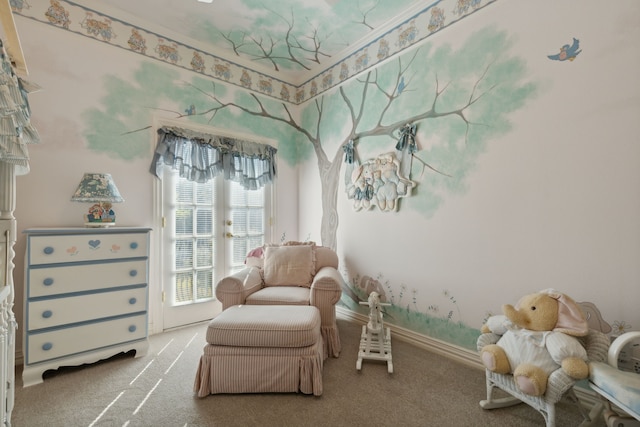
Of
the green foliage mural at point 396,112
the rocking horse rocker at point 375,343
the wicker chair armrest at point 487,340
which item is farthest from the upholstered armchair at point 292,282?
the wicker chair armrest at point 487,340

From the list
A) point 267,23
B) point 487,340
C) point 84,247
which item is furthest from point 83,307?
point 267,23

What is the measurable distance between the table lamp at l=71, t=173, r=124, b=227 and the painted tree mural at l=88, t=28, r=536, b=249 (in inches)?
16.8

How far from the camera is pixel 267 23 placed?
102 inches

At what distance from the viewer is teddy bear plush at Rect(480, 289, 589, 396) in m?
1.26

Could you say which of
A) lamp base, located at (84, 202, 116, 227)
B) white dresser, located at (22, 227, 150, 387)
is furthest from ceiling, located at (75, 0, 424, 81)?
white dresser, located at (22, 227, 150, 387)

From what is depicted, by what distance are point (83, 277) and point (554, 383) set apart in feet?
9.15

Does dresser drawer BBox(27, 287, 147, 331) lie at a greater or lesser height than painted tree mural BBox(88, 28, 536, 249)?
lesser

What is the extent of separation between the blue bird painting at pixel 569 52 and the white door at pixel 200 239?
283 centimetres

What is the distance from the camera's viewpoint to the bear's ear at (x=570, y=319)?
1.32 m

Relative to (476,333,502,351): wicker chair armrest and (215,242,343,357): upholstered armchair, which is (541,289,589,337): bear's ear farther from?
(215,242,343,357): upholstered armchair

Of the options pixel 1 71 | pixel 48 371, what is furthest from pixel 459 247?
pixel 48 371

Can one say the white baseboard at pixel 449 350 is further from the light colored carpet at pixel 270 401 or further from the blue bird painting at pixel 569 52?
the blue bird painting at pixel 569 52

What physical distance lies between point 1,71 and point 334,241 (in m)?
2.66

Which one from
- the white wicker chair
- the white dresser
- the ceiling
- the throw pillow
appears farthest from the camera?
the throw pillow
